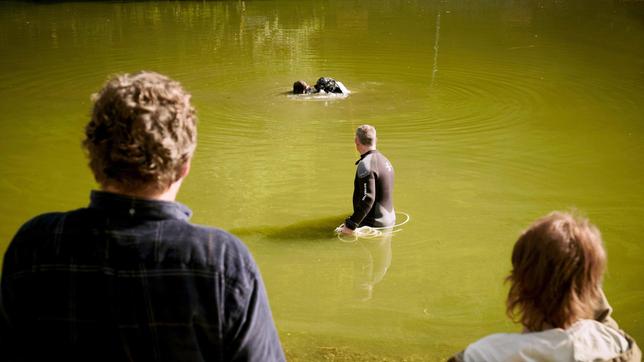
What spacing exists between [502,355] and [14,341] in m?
1.24

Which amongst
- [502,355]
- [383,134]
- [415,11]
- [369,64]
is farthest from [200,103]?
[415,11]

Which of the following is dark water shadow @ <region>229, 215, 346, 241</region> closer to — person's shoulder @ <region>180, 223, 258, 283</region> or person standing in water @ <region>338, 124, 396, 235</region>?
person standing in water @ <region>338, 124, 396, 235</region>

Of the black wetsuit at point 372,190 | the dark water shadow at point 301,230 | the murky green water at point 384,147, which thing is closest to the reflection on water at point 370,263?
the murky green water at point 384,147

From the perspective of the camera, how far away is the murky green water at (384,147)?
5281 mm

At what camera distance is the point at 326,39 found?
51.9 feet

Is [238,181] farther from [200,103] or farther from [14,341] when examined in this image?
[14,341]

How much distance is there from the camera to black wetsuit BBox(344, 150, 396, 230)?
19.4 ft

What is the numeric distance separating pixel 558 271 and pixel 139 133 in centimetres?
111

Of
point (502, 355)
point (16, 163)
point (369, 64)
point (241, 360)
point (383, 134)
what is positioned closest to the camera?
point (241, 360)

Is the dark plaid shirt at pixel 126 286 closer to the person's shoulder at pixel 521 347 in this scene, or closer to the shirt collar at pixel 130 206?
the shirt collar at pixel 130 206

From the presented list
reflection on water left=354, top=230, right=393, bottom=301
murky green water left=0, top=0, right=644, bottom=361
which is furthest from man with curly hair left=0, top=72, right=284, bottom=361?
reflection on water left=354, top=230, right=393, bottom=301

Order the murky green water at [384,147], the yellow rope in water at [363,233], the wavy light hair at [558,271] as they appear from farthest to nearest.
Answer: the yellow rope in water at [363,233] < the murky green water at [384,147] < the wavy light hair at [558,271]

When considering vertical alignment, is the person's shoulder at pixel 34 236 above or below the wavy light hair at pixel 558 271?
above

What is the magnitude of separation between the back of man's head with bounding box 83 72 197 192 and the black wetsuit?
166 inches
